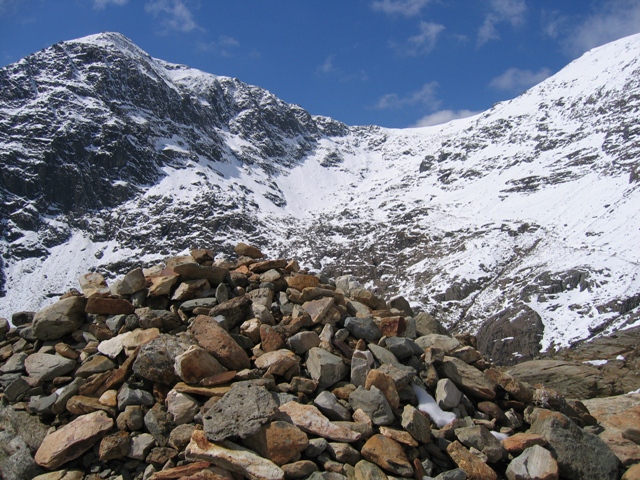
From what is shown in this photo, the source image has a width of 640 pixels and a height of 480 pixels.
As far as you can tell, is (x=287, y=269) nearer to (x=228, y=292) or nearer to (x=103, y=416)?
(x=228, y=292)

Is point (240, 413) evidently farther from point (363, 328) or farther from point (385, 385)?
point (363, 328)

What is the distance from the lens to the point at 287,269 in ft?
36.0

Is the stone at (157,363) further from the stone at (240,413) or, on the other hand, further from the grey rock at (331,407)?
the grey rock at (331,407)

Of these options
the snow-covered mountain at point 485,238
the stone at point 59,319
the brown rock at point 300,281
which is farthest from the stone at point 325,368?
the snow-covered mountain at point 485,238

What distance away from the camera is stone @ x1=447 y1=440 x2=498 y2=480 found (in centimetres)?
650

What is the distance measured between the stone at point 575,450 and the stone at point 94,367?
7.19 metres

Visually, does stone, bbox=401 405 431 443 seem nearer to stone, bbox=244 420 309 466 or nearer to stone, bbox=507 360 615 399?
stone, bbox=244 420 309 466

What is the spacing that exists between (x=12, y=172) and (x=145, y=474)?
23379cm

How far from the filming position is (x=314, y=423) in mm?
6652

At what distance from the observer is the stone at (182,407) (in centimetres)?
689

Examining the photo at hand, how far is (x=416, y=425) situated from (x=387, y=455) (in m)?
0.76

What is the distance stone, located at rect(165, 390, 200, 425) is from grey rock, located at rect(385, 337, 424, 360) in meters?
3.56

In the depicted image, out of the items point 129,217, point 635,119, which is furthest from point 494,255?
point 129,217

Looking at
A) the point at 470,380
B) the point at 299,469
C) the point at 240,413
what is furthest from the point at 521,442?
the point at 240,413
